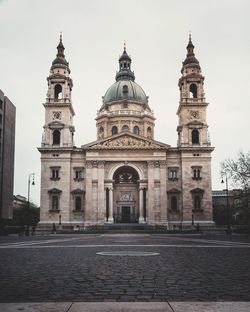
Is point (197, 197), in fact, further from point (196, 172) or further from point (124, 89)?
point (124, 89)

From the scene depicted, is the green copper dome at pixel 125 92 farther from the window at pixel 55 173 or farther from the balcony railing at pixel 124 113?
the window at pixel 55 173

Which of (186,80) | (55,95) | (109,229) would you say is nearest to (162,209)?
(109,229)

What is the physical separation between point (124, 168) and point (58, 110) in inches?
567

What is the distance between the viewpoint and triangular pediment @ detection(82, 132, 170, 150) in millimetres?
63531

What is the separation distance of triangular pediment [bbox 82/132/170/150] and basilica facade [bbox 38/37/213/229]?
0.16m

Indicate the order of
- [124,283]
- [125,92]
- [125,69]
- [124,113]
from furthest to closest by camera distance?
[125,69] → [125,92] → [124,113] → [124,283]

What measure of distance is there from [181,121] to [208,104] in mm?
5126

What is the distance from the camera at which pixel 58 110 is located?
64.6 metres

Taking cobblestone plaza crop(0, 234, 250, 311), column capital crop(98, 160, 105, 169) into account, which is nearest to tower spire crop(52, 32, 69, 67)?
column capital crop(98, 160, 105, 169)

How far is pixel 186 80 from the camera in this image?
65.8 m

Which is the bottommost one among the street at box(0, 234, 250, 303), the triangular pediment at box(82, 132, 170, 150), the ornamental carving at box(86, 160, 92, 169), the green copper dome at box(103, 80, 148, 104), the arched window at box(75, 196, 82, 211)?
the street at box(0, 234, 250, 303)

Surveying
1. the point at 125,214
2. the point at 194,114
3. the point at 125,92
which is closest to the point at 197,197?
the point at 125,214

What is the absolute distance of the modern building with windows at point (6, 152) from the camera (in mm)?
68438

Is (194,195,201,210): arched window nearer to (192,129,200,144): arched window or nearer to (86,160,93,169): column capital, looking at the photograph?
(192,129,200,144): arched window
